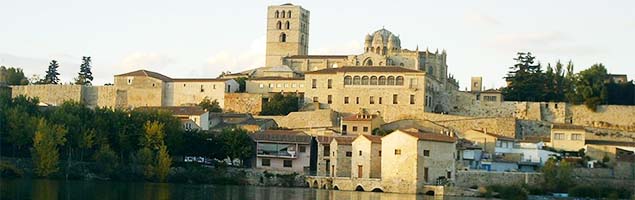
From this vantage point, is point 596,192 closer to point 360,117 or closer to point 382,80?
point 360,117

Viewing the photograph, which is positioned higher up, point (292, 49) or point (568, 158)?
point (292, 49)

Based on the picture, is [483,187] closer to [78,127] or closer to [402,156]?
[402,156]

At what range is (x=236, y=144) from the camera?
55469 millimetres

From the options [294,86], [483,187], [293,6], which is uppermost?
[293,6]

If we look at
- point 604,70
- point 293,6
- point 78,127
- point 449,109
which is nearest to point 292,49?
point 293,6

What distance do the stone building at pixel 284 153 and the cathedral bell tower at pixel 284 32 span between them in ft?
114

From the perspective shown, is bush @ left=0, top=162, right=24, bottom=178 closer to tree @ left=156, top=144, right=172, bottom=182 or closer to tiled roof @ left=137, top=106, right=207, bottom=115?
tree @ left=156, top=144, right=172, bottom=182

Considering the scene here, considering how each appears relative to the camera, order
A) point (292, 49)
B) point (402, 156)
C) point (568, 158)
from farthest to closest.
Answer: point (292, 49), point (568, 158), point (402, 156)

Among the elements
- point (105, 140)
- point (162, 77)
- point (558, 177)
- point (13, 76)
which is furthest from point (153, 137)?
point (13, 76)

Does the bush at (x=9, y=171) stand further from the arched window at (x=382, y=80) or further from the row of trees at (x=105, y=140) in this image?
the arched window at (x=382, y=80)

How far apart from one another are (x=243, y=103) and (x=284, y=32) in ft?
66.6

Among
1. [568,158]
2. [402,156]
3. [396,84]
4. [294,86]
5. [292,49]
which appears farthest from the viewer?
[292,49]

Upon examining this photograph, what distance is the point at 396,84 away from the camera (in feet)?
227

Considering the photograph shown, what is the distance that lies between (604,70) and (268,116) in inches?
851
